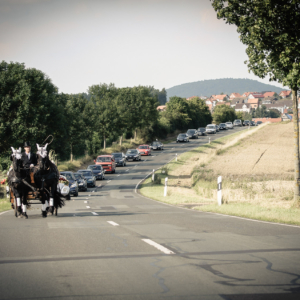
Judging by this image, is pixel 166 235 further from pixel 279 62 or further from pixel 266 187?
pixel 266 187

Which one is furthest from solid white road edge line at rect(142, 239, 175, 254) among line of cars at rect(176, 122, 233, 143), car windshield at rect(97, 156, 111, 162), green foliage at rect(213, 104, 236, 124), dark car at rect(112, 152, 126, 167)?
green foliage at rect(213, 104, 236, 124)

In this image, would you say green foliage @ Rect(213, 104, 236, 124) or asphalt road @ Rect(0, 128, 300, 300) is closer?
asphalt road @ Rect(0, 128, 300, 300)

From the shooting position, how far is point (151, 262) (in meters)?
6.99

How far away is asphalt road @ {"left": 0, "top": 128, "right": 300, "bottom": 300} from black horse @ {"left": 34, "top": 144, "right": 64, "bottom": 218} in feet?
5.86

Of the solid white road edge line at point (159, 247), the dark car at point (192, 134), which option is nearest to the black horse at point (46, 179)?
the solid white road edge line at point (159, 247)

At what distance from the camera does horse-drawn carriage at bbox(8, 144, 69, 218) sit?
12.8 meters

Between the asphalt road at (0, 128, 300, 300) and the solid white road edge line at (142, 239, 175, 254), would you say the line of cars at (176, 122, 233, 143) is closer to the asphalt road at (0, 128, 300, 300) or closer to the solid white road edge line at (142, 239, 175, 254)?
the asphalt road at (0, 128, 300, 300)

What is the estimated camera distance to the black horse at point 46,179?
12891mm

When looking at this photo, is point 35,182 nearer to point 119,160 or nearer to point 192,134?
point 119,160

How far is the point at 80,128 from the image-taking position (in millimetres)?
59938

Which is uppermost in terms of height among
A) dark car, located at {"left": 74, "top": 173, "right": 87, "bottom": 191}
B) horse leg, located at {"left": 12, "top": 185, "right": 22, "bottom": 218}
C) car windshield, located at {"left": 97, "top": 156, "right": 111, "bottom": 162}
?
horse leg, located at {"left": 12, "top": 185, "right": 22, "bottom": 218}

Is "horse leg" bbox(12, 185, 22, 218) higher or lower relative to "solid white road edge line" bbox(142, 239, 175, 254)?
higher

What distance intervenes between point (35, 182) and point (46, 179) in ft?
1.17

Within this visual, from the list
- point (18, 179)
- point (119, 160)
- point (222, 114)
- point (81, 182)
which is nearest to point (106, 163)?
point (119, 160)
